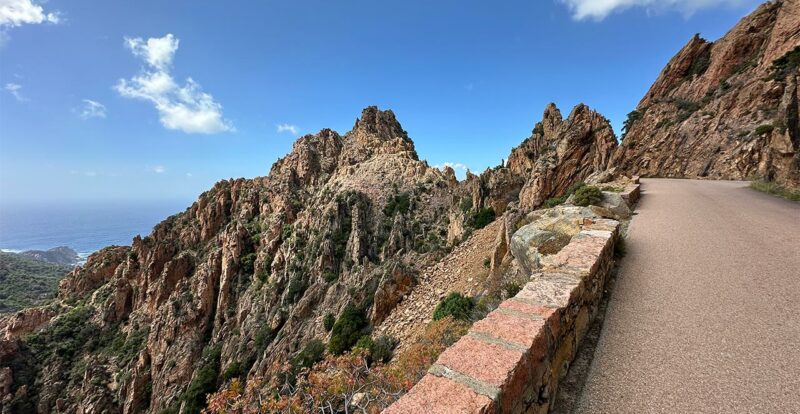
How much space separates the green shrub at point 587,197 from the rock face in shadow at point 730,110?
377 inches

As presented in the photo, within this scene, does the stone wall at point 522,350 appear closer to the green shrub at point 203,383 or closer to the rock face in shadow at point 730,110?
the rock face in shadow at point 730,110

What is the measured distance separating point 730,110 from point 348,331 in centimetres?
3457

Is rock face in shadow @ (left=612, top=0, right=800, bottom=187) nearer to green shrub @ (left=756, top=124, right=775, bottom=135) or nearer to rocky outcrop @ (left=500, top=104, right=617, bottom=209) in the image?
green shrub @ (left=756, top=124, right=775, bottom=135)

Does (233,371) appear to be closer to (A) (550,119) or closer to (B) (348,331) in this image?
(B) (348,331)

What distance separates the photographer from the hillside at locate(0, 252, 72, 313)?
6683 centimetres

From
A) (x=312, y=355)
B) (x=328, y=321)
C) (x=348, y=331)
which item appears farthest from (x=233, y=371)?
(x=348, y=331)

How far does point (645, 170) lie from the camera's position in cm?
2917

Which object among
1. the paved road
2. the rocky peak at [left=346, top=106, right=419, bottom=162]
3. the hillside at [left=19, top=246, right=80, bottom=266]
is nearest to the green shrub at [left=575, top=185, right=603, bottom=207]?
the paved road

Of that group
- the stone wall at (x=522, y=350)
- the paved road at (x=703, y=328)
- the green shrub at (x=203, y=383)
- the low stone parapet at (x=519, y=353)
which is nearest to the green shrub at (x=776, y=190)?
the paved road at (x=703, y=328)

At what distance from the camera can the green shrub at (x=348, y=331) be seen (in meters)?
17.9

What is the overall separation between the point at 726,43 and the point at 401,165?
39.7 m

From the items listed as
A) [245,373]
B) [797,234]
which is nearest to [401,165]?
[245,373]

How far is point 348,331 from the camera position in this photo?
18.6 metres

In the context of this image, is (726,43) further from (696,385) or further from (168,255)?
(168,255)
